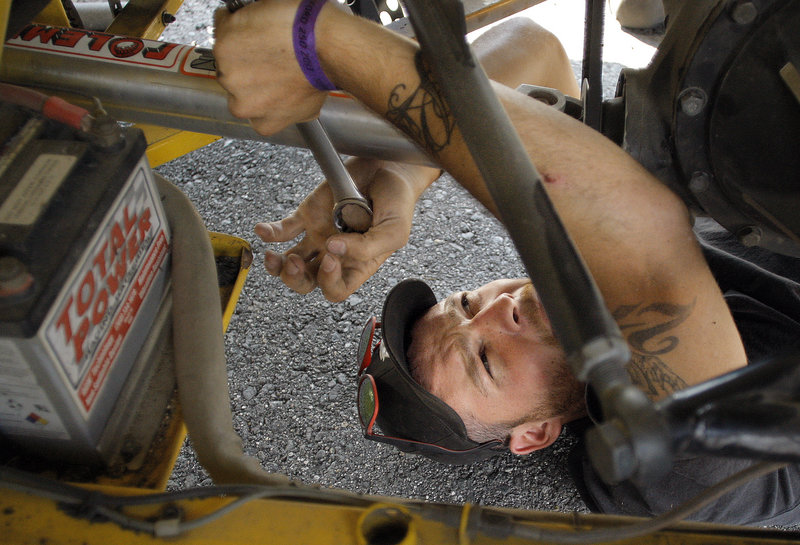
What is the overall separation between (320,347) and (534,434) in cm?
54

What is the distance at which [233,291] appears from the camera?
32.8 inches

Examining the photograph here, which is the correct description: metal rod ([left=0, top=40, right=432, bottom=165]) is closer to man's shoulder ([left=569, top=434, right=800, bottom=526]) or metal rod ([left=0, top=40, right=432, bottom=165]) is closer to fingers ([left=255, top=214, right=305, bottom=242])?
fingers ([left=255, top=214, right=305, bottom=242])

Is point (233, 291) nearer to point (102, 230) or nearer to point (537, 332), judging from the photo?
point (102, 230)

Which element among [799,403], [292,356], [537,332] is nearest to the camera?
[799,403]

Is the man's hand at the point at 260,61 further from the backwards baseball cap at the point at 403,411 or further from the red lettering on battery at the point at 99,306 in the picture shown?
the backwards baseball cap at the point at 403,411

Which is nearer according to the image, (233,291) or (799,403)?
(799,403)

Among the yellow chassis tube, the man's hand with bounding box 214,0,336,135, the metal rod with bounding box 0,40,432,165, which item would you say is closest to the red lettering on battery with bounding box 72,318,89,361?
the yellow chassis tube

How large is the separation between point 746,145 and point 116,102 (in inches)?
30.0

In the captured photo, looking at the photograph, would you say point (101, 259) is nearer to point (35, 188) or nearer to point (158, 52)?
point (35, 188)

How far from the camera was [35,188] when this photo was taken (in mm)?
544

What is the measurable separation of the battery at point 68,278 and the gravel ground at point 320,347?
707mm

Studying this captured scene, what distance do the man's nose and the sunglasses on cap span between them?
0.59ft

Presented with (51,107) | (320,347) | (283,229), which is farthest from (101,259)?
(320,347)

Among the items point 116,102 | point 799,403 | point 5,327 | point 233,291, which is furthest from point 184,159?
point 799,403
